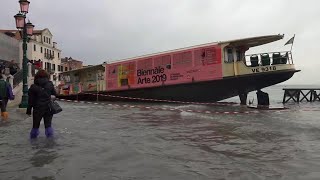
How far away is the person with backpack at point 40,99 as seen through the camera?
8430 mm

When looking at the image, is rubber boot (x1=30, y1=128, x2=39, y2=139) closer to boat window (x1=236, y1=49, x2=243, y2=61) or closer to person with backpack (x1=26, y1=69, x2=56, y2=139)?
person with backpack (x1=26, y1=69, x2=56, y2=139)

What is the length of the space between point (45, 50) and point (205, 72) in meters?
62.0

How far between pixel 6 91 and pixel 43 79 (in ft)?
15.8

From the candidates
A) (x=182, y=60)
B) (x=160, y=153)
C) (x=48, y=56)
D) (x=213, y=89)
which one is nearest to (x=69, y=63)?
(x=48, y=56)

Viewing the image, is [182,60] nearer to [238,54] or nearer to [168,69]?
[168,69]

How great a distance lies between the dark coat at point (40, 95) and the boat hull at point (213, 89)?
14.6 meters

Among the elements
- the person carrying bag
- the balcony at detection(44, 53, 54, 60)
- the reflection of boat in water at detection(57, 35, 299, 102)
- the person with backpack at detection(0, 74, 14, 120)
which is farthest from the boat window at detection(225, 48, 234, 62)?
the balcony at detection(44, 53, 54, 60)

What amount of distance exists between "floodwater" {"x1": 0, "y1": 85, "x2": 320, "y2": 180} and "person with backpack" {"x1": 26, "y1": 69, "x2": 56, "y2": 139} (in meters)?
0.37

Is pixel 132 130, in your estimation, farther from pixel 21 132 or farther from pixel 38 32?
pixel 38 32

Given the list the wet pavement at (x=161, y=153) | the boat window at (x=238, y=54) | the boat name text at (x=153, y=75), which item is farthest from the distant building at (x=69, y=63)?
the wet pavement at (x=161, y=153)

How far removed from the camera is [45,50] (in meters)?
79.0

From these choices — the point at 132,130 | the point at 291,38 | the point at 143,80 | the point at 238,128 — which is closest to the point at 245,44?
the point at 291,38

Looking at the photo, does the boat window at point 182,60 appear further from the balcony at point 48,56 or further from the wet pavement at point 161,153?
the balcony at point 48,56

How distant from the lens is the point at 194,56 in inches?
907
